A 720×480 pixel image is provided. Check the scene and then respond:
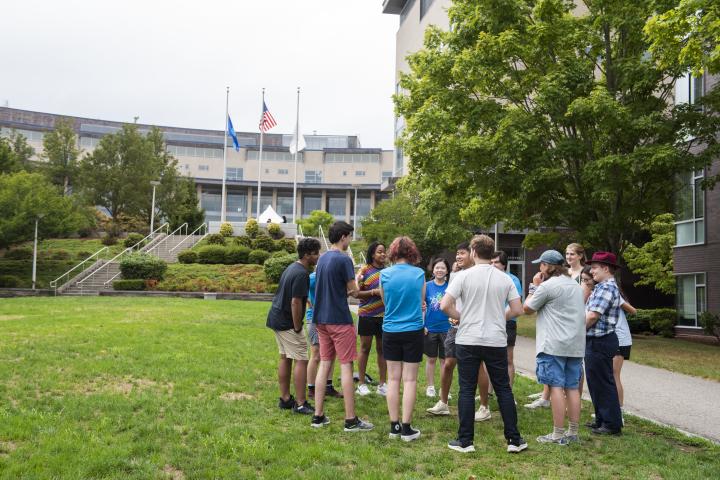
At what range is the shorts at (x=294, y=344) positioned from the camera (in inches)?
277

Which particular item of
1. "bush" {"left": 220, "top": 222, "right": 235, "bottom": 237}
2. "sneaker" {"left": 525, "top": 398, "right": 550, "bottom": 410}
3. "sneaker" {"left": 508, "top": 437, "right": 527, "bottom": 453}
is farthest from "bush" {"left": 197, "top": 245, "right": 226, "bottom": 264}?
"sneaker" {"left": 508, "top": 437, "right": 527, "bottom": 453}

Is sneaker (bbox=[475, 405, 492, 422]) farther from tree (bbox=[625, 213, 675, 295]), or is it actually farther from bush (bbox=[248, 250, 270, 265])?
bush (bbox=[248, 250, 270, 265])

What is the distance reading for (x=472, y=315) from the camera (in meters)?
5.89

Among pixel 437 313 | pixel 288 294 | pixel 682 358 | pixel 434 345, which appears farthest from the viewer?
pixel 682 358

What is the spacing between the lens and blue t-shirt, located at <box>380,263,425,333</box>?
616cm

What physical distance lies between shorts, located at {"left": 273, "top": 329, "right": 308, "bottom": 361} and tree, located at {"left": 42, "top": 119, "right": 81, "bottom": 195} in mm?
51307

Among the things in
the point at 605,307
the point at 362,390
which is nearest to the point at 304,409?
the point at 362,390

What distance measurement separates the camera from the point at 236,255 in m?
40.1

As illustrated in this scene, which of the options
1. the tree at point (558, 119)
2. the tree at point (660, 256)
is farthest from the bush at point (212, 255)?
the tree at point (660, 256)

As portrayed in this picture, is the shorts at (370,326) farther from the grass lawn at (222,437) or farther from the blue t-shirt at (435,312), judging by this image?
the grass lawn at (222,437)

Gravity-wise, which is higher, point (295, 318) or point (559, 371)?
point (295, 318)

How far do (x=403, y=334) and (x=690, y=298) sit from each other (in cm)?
2245

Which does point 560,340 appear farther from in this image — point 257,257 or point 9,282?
point 257,257

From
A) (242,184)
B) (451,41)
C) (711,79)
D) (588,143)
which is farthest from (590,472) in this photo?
(242,184)
